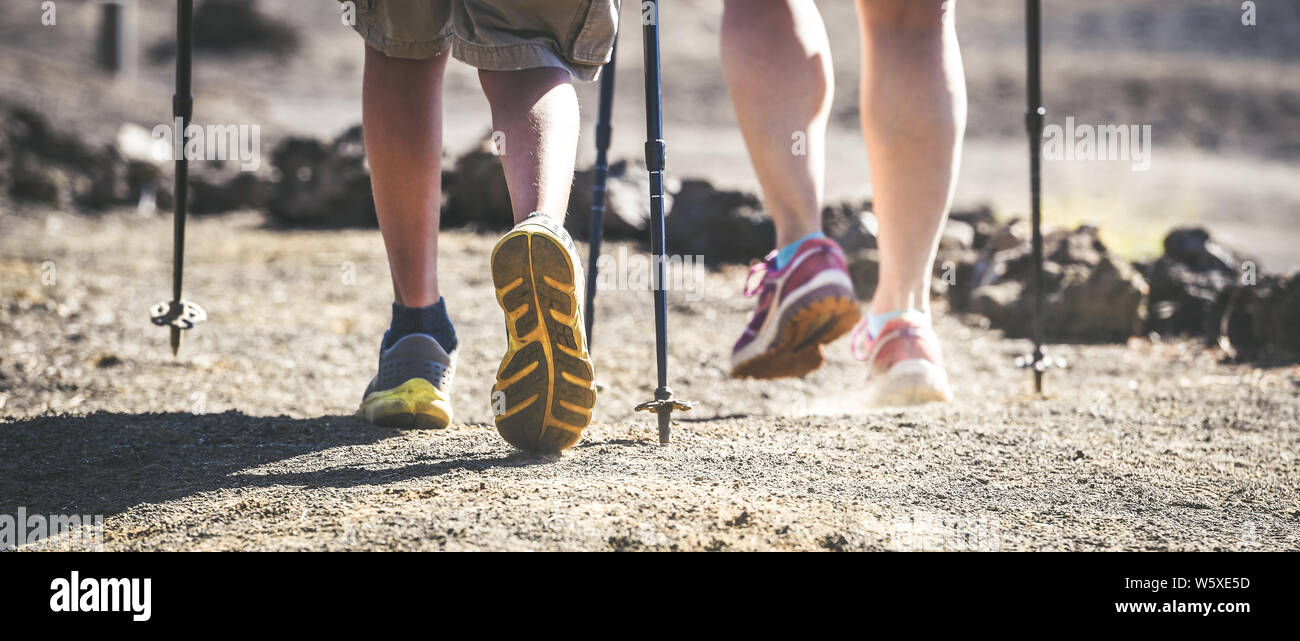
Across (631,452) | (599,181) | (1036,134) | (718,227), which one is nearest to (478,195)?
(718,227)

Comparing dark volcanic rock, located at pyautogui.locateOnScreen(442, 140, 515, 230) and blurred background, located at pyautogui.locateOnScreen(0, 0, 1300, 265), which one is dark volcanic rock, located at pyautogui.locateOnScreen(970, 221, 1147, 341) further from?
dark volcanic rock, located at pyautogui.locateOnScreen(442, 140, 515, 230)

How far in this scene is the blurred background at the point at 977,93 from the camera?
7547 millimetres

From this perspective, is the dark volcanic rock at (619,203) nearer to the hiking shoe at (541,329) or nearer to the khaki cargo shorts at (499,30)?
the khaki cargo shorts at (499,30)

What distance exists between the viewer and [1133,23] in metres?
18.1

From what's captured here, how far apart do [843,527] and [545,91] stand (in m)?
0.96

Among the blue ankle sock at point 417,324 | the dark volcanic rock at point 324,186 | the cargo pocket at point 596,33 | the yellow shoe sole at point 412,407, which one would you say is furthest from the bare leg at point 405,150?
the dark volcanic rock at point 324,186

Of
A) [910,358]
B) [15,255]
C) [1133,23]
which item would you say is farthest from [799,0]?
[1133,23]

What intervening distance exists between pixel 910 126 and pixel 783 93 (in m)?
0.31

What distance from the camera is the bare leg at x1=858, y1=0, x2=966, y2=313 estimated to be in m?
2.89

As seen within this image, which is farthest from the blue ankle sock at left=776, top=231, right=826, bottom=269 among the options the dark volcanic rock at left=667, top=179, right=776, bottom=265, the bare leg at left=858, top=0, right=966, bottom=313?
the dark volcanic rock at left=667, top=179, right=776, bottom=265

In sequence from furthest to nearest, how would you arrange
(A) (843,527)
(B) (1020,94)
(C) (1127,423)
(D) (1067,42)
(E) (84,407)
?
1. (D) (1067,42)
2. (B) (1020,94)
3. (E) (84,407)
4. (C) (1127,423)
5. (A) (843,527)

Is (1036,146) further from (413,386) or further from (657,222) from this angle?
(413,386)

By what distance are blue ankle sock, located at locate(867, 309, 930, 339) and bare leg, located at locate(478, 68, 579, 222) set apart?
3.48ft

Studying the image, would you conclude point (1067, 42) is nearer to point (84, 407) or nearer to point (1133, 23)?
point (1133, 23)
